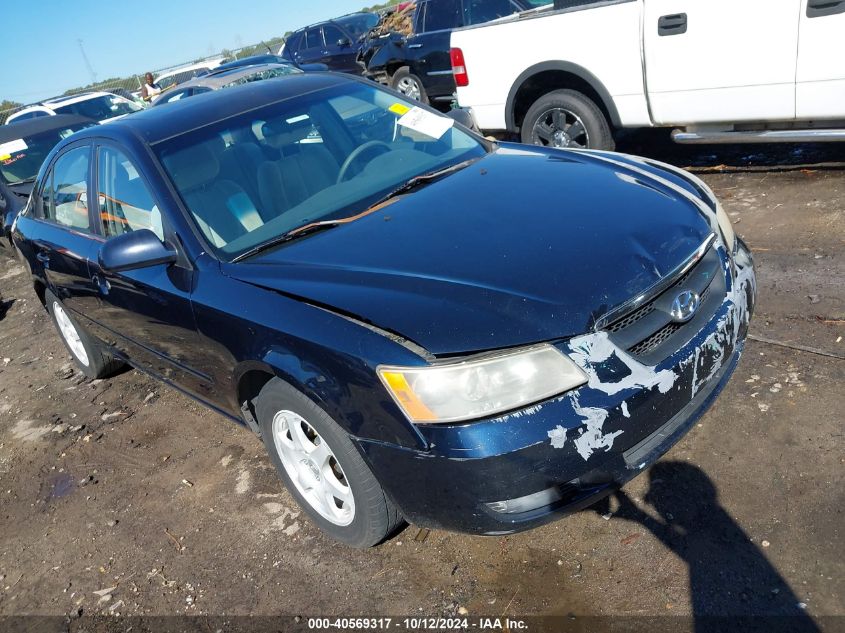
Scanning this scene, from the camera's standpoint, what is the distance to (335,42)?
18.1 metres

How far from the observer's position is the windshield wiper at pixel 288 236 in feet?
9.76

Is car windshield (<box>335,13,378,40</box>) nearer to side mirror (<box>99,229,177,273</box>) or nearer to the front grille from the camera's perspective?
side mirror (<box>99,229,177,273</box>)

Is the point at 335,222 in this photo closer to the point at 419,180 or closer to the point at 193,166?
the point at 419,180

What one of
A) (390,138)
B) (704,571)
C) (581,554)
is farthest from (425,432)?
(390,138)

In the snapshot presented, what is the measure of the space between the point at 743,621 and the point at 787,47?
4.05 meters

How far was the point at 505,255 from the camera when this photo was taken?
2.59m

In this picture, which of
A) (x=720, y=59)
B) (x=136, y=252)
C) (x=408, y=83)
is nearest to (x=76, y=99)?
(x=408, y=83)

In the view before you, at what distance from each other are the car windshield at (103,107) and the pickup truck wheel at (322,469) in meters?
11.2

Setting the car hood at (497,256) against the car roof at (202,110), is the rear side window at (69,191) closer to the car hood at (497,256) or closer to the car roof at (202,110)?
the car roof at (202,110)

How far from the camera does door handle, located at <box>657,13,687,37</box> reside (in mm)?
5250

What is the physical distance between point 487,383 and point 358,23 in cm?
1786

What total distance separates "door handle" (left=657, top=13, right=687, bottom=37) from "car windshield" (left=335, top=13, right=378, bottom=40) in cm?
1368

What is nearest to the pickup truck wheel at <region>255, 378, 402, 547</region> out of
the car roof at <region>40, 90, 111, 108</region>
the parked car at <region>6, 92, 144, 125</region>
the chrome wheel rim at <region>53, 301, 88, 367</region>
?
the chrome wheel rim at <region>53, 301, 88, 367</region>

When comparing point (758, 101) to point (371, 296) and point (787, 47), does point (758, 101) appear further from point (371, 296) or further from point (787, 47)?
point (371, 296)
